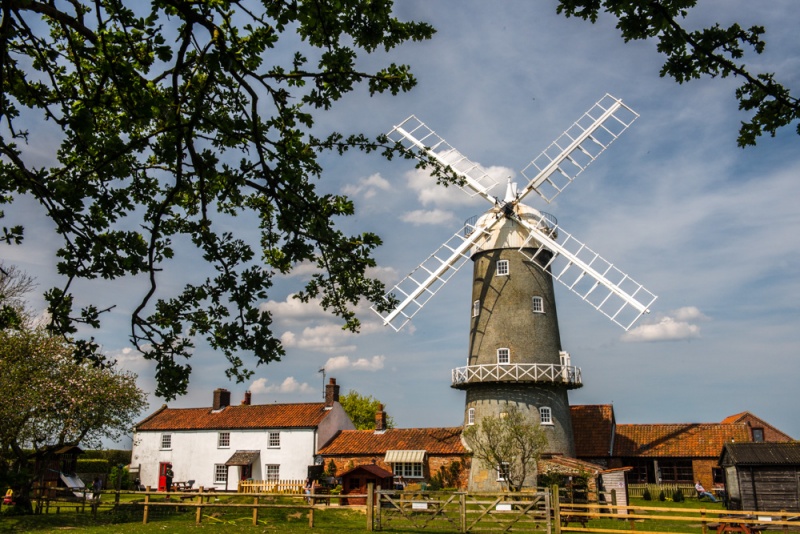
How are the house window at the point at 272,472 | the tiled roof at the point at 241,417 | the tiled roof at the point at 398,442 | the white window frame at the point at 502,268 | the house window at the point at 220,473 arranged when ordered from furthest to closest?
the house window at the point at 220,473
the tiled roof at the point at 241,417
the house window at the point at 272,472
the tiled roof at the point at 398,442
the white window frame at the point at 502,268

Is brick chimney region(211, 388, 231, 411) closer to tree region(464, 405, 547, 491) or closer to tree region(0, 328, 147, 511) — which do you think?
tree region(0, 328, 147, 511)

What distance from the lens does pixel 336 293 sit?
8.62 meters

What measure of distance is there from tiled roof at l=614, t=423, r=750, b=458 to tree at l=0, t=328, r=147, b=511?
89.7 ft

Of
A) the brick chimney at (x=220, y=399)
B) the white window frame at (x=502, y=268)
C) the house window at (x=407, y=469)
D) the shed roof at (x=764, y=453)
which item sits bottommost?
the house window at (x=407, y=469)

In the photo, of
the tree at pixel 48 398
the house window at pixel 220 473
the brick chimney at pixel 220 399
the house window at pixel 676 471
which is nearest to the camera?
the tree at pixel 48 398

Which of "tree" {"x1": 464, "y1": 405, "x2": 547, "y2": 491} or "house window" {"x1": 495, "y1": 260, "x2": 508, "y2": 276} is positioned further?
"house window" {"x1": 495, "y1": 260, "x2": 508, "y2": 276}

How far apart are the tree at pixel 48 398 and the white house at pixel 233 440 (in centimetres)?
1353

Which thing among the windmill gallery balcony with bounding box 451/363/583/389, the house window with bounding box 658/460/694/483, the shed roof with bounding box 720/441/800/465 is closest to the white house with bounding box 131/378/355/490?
the windmill gallery balcony with bounding box 451/363/583/389

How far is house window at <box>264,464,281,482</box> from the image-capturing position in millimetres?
42094

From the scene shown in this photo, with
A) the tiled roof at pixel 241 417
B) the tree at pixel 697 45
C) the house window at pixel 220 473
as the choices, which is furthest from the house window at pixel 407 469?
the tree at pixel 697 45

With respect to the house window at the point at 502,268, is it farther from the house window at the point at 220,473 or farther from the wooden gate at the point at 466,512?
the house window at the point at 220,473

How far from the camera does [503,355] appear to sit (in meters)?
33.2

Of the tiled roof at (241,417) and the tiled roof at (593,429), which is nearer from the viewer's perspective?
the tiled roof at (593,429)

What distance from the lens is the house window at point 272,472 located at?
138 feet
